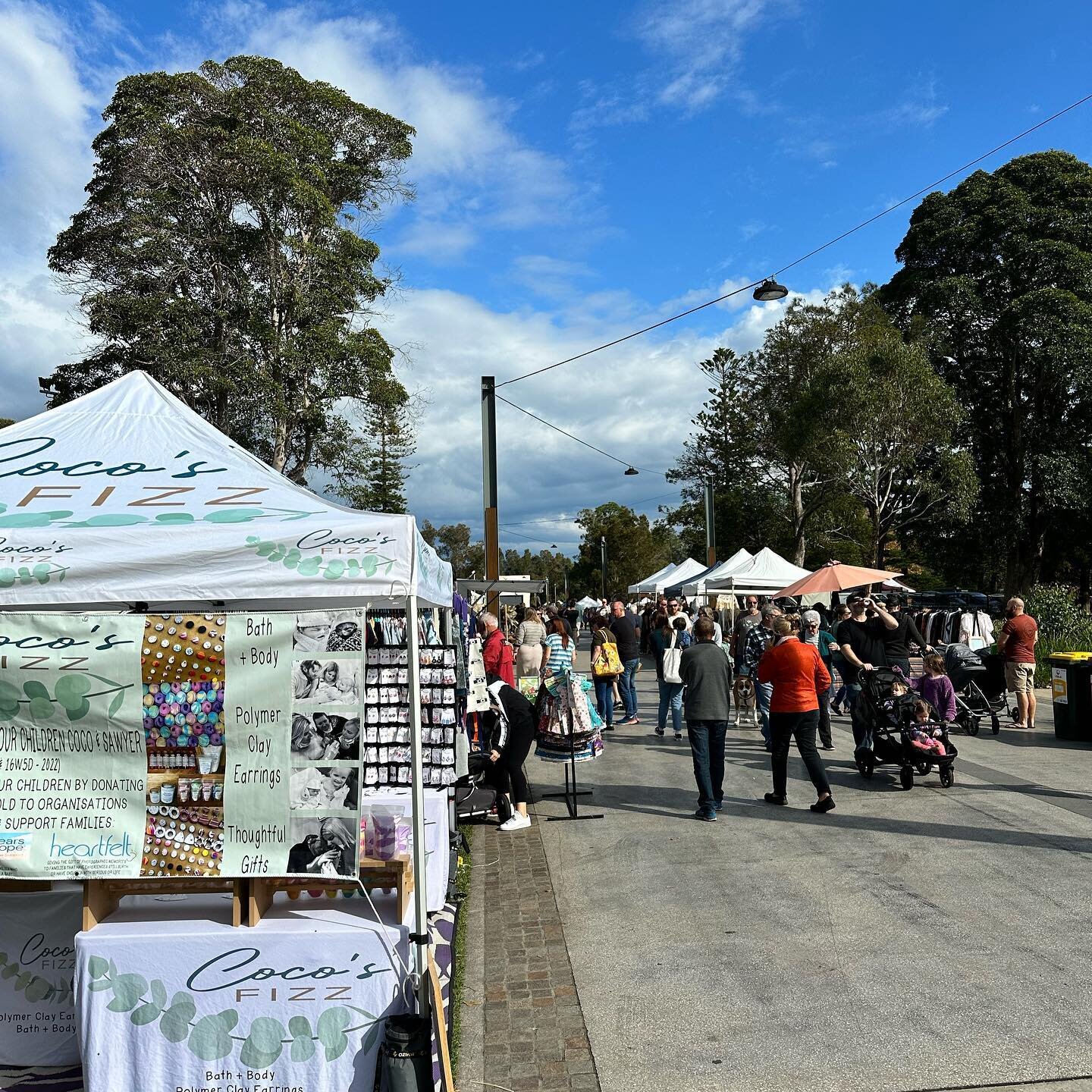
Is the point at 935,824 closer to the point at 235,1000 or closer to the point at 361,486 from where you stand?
the point at 235,1000

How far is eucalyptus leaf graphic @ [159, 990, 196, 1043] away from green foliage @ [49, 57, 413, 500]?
19769 mm

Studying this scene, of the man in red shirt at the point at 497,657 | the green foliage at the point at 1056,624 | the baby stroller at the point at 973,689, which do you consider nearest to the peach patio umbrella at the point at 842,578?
the baby stroller at the point at 973,689

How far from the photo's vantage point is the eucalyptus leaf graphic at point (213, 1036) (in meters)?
3.93

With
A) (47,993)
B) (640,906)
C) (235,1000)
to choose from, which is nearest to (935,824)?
(640,906)

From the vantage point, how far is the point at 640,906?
6.33 metres

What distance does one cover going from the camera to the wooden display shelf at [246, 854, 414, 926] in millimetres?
4125

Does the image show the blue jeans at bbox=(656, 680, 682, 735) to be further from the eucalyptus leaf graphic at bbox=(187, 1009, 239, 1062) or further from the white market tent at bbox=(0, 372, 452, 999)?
the eucalyptus leaf graphic at bbox=(187, 1009, 239, 1062)

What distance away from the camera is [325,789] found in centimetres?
398

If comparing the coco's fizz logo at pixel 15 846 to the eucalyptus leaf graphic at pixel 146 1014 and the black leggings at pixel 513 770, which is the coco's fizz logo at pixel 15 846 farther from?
the black leggings at pixel 513 770

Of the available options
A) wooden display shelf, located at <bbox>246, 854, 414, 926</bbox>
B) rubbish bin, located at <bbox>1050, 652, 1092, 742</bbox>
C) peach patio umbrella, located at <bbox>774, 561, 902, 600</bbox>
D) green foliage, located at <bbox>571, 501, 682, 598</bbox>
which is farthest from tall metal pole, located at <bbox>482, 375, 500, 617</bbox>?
green foliage, located at <bbox>571, 501, 682, 598</bbox>

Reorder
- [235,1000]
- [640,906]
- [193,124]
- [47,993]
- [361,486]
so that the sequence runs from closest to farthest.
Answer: [235,1000], [47,993], [640,906], [193,124], [361,486]

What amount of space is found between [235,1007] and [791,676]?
18.9ft

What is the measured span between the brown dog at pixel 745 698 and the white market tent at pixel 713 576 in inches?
322

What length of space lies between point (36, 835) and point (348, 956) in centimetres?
140
